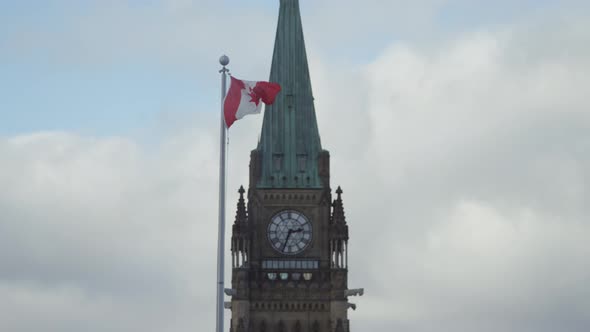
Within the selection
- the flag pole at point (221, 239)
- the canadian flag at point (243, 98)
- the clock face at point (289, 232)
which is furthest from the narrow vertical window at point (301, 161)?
the flag pole at point (221, 239)

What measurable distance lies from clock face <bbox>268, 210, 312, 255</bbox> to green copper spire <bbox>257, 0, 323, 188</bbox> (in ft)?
8.15

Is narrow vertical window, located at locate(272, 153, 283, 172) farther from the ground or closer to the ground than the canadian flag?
farther from the ground

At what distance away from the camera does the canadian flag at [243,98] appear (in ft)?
196

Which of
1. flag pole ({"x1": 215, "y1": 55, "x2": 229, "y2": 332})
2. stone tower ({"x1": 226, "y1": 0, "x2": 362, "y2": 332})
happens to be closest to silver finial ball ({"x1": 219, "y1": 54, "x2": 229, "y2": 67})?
flag pole ({"x1": 215, "y1": 55, "x2": 229, "y2": 332})

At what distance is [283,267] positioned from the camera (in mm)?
102062

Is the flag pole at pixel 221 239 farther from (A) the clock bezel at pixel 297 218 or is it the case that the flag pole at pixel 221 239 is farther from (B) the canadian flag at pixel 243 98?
(A) the clock bezel at pixel 297 218

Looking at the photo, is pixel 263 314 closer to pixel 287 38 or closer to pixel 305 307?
pixel 305 307

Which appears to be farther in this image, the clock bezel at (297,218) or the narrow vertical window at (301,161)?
the narrow vertical window at (301,161)

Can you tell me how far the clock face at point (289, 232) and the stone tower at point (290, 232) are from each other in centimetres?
8

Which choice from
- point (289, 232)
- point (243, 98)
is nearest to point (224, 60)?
point (243, 98)

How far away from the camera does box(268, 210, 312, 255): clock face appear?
102688 mm

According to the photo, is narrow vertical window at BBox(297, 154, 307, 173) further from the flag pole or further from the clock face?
the flag pole

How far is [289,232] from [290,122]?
926 centimetres

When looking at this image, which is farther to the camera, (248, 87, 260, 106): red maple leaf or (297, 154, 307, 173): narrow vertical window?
(297, 154, 307, 173): narrow vertical window
